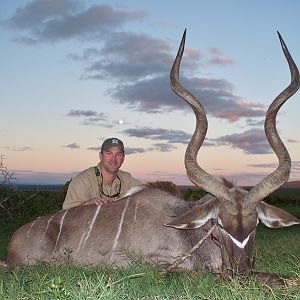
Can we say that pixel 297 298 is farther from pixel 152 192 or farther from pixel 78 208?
pixel 78 208

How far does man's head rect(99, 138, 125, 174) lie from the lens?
533 cm

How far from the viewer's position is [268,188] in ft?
12.2

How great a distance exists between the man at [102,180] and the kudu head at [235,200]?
139cm

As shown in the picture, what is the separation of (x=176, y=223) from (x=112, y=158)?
1.74 m

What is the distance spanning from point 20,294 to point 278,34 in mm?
2681

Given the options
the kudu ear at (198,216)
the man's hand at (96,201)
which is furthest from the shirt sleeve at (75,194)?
the kudu ear at (198,216)

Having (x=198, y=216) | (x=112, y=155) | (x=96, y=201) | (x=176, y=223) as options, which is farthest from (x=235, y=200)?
(x=112, y=155)

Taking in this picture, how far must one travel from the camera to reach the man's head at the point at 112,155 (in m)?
5.33

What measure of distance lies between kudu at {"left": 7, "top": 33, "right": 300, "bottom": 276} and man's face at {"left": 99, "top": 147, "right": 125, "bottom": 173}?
530mm

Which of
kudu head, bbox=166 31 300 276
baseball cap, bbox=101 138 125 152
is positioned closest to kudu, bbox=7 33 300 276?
kudu head, bbox=166 31 300 276

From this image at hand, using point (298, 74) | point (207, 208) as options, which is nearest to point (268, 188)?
point (207, 208)

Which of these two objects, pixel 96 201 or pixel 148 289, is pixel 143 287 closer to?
pixel 148 289

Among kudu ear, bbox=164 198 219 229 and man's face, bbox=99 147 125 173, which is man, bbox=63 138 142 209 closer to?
man's face, bbox=99 147 125 173

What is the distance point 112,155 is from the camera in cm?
533
